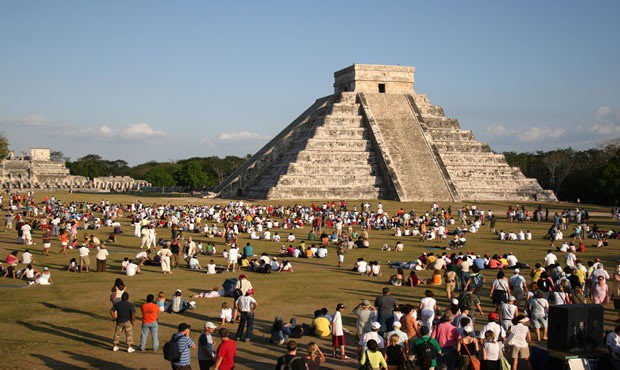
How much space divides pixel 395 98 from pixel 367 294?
168ft

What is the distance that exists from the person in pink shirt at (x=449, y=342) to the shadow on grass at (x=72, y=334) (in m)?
6.40

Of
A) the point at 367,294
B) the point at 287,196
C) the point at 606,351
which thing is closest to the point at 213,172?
the point at 287,196

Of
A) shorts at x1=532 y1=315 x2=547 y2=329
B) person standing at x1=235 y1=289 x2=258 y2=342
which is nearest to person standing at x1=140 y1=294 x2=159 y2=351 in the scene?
person standing at x1=235 y1=289 x2=258 y2=342

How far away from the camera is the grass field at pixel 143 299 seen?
11.8 m

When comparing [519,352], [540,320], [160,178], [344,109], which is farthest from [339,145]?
[160,178]

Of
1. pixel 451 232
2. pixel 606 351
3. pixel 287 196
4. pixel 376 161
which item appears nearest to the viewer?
pixel 606 351

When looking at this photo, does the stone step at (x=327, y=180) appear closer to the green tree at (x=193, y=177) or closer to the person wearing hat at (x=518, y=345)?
the green tree at (x=193, y=177)

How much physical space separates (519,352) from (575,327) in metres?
1.58

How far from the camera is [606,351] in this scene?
9266mm

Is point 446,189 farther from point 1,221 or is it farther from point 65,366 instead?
point 65,366

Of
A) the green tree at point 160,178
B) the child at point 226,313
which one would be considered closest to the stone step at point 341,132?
the child at point 226,313

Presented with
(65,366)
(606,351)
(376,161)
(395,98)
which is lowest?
(65,366)

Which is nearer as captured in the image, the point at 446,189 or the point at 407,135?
the point at 446,189

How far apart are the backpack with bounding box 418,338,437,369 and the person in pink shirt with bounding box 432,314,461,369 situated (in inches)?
24.5
